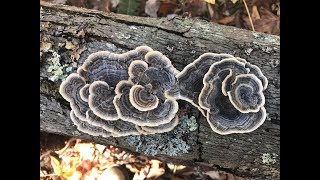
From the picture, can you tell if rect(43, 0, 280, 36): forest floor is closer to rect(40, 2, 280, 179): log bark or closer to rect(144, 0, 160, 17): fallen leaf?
rect(144, 0, 160, 17): fallen leaf

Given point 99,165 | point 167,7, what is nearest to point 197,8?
point 167,7

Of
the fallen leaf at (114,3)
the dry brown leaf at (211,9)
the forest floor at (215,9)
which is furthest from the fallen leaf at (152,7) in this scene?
the dry brown leaf at (211,9)

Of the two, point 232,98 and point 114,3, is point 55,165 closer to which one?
point 114,3

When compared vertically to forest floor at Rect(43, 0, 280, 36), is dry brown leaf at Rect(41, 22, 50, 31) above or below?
below

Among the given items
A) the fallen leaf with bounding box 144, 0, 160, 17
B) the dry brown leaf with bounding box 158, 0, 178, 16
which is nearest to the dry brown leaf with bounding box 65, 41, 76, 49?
the fallen leaf with bounding box 144, 0, 160, 17

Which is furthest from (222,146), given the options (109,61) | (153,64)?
(109,61)

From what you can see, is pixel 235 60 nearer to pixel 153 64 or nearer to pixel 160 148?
pixel 153 64
